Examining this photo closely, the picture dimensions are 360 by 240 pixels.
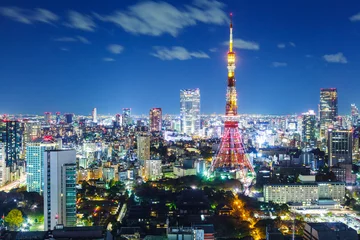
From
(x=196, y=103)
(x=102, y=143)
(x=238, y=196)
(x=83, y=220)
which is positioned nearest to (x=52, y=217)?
(x=83, y=220)

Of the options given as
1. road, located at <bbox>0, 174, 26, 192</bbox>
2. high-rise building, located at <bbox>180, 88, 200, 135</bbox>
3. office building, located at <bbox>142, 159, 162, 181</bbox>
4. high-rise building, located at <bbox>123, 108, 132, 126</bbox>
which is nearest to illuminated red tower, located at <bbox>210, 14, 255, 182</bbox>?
office building, located at <bbox>142, 159, 162, 181</bbox>

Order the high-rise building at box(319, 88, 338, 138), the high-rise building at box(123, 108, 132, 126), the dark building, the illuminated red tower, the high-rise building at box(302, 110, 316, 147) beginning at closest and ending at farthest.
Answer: the illuminated red tower → the dark building → the high-rise building at box(302, 110, 316, 147) → the high-rise building at box(319, 88, 338, 138) → the high-rise building at box(123, 108, 132, 126)

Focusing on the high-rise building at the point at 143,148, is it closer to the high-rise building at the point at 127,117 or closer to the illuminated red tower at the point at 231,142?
the illuminated red tower at the point at 231,142

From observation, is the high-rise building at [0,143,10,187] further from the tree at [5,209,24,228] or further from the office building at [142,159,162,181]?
the tree at [5,209,24,228]

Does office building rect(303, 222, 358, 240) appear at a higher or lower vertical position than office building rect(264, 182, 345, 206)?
higher

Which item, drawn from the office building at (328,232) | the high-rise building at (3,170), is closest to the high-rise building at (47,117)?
the high-rise building at (3,170)
